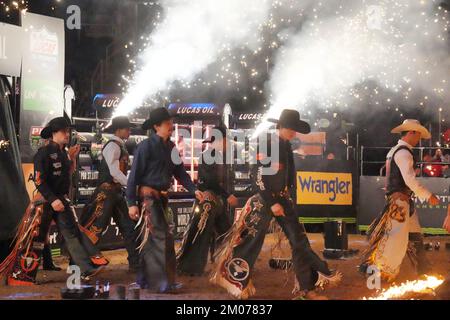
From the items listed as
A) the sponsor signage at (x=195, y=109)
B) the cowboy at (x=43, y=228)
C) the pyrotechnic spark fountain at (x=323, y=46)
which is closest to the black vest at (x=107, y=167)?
the cowboy at (x=43, y=228)

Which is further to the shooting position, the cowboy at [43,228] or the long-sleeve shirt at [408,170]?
the cowboy at [43,228]

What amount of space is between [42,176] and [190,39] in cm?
1454

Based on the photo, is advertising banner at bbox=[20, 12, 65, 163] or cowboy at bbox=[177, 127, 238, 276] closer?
cowboy at bbox=[177, 127, 238, 276]

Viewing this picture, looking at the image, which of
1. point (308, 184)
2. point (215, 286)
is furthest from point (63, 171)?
point (308, 184)

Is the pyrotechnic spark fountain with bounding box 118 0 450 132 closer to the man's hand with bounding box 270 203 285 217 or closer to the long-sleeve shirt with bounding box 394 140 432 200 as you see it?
the long-sleeve shirt with bounding box 394 140 432 200

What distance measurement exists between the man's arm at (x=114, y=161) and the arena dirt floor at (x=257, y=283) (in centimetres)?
125

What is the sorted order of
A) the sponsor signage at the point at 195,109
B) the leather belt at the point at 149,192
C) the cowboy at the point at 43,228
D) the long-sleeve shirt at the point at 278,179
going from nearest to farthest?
the long-sleeve shirt at the point at 278,179 → the leather belt at the point at 149,192 → the cowboy at the point at 43,228 → the sponsor signage at the point at 195,109

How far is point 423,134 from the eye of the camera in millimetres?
8438

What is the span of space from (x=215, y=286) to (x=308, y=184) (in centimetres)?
707

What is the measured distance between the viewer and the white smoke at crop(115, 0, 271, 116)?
66.4 ft

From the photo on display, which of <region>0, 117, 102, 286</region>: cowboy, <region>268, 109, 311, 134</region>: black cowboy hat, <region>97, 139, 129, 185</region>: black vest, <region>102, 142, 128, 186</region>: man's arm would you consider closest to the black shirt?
<region>0, 117, 102, 286</region>: cowboy

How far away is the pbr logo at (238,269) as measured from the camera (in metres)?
7.05

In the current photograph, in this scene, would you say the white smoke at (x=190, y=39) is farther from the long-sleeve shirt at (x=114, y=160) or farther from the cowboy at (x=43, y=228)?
the cowboy at (x=43, y=228)
